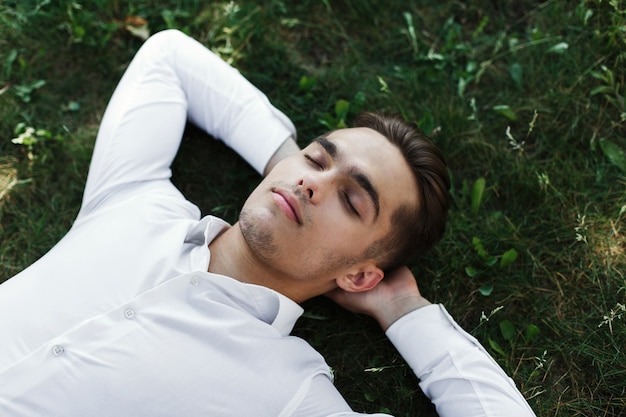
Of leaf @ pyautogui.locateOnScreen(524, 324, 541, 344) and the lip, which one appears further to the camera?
leaf @ pyautogui.locateOnScreen(524, 324, 541, 344)

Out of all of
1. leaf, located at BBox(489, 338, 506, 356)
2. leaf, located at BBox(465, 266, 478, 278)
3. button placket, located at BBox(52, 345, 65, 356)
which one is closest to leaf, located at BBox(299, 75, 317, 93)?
leaf, located at BBox(465, 266, 478, 278)

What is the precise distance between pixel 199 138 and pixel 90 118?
84 centimetres

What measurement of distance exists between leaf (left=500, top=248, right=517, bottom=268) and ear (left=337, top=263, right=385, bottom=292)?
940 millimetres

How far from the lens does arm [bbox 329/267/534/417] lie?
122 inches

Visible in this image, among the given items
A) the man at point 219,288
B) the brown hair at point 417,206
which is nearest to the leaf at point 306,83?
the man at point 219,288

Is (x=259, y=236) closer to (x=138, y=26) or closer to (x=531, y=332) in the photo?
(x=531, y=332)

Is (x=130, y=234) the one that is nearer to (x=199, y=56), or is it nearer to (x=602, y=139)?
(x=199, y=56)

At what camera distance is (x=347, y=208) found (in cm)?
312

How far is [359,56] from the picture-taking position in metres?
4.50

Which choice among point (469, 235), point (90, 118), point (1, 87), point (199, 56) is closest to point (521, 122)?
point (469, 235)

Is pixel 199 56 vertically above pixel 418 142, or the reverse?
pixel 199 56

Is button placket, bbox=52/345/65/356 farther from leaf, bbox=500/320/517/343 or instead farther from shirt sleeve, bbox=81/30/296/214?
leaf, bbox=500/320/517/343

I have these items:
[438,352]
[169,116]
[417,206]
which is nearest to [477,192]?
[417,206]

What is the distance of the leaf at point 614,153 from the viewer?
4.04 meters
